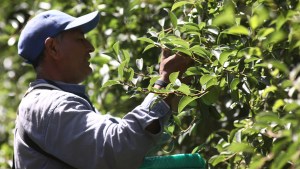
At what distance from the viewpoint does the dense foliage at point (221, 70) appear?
169cm

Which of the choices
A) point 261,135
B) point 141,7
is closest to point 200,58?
point 261,135

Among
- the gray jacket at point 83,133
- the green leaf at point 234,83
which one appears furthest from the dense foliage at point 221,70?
the gray jacket at point 83,133

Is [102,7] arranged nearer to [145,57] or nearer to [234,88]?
[145,57]

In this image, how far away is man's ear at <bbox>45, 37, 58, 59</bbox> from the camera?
2523 mm

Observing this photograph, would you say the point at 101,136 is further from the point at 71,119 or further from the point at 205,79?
the point at 205,79

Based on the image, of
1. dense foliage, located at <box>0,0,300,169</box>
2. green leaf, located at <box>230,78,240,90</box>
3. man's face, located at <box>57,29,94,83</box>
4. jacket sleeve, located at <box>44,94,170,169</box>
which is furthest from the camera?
man's face, located at <box>57,29,94,83</box>

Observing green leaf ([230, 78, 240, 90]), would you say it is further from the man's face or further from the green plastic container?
the man's face

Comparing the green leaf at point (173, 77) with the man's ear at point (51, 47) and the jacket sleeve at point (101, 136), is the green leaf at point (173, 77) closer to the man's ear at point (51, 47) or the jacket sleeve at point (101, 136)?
the jacket sleeve at point (101, 136)

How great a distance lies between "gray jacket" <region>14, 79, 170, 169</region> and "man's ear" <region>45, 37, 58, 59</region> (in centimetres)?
26

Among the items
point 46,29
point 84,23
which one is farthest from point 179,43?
point 46,29

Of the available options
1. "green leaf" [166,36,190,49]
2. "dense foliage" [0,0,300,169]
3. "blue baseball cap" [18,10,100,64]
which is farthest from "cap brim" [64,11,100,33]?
"green leaf" [166,36,190,49]

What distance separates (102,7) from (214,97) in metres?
1.56

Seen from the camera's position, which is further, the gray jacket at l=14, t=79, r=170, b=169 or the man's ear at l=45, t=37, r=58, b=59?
the man's ear at l=45, t=37, r=58, b=59

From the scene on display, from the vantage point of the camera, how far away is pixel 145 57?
3.35 metres
